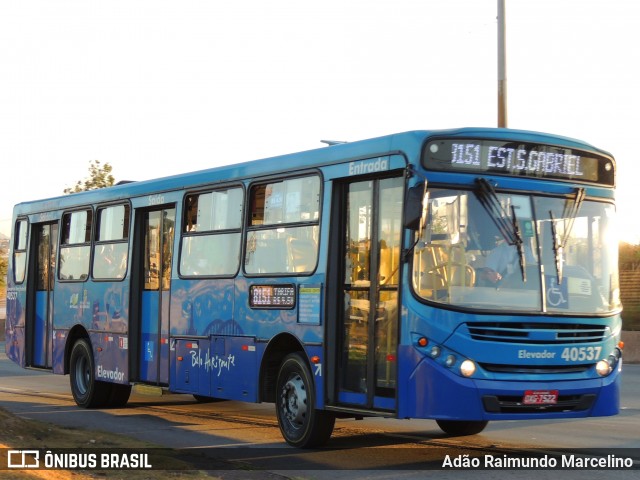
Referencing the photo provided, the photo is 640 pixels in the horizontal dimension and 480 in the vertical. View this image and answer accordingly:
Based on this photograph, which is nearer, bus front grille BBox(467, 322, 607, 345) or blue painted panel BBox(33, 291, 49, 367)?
bus front grille BBox(467, 322, 607, 345)

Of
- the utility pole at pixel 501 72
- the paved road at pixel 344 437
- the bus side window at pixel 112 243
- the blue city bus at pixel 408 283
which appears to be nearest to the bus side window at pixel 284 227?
the blue city bus at pixel 408 283

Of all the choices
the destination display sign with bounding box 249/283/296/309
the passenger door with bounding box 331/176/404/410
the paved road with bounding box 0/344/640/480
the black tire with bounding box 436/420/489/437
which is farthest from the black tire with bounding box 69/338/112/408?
the passenger door with bounding box 331/176/404/410

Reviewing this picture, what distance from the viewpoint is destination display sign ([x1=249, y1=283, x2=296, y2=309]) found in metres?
11.9

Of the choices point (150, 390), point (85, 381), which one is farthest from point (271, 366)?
point (85, 381)

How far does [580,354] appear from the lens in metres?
10.3

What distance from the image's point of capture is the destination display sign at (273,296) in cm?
1187

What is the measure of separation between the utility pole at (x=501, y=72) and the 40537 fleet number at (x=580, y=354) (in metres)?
11.0

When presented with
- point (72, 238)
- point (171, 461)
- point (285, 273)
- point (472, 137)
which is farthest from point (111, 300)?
point (472, 137)

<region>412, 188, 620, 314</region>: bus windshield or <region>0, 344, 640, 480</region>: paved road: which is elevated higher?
<region>412, 188, 620, 314</region>: bus windshield

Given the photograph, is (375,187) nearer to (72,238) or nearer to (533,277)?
(533,277)

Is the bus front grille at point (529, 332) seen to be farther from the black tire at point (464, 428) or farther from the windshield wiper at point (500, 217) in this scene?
the black tire at point (464, 428)

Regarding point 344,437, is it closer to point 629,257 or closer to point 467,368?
point 467,368

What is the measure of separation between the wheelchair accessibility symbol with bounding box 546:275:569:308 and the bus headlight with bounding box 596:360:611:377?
676mm

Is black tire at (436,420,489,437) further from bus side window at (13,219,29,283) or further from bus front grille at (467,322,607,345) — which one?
bus side window at (13,219,29,283)
